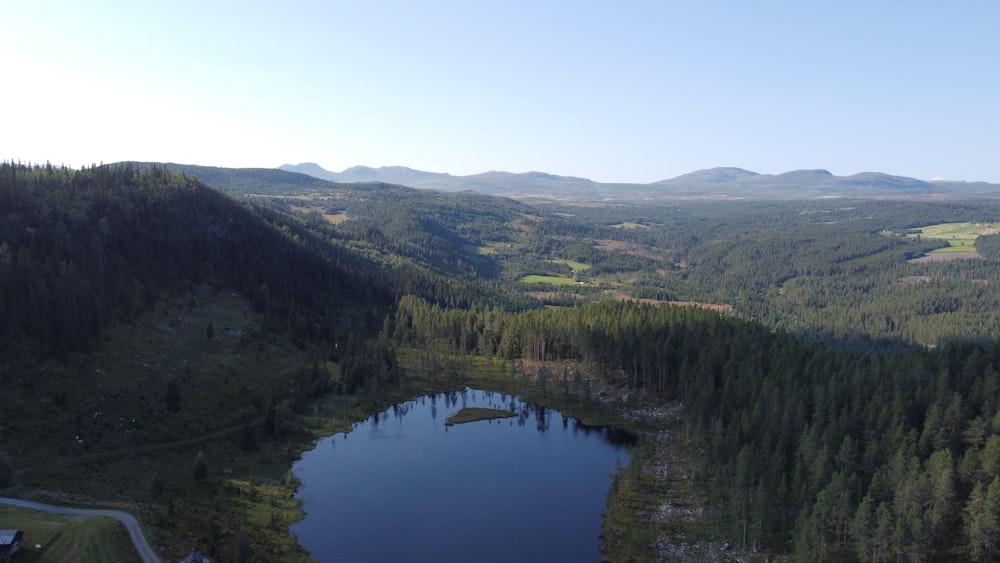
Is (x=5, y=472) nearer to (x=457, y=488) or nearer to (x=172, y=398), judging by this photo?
(x=172, y=398)

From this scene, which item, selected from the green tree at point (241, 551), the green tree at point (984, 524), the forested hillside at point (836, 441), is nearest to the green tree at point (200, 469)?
the green tree at point (241, 551)

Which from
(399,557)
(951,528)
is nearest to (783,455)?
(951,528)

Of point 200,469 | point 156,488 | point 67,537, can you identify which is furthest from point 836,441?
point 67,537

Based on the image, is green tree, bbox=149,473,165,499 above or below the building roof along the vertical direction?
below

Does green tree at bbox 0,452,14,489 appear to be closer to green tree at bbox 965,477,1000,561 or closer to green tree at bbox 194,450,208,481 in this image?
green tree at bbox 194,450,208,481

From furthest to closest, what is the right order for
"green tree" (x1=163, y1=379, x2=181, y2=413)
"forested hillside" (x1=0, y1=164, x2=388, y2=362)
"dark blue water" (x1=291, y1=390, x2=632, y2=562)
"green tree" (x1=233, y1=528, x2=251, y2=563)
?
1. "forested hillside" (x1=0, y1=164, x2=388, y2=362)
2. "green tree" (x1=163, y1=379, x2=181, y2=413)
3. "dark blue water" (x1=291, y1=390, x2=632, y2=562)
4. "green tree" (x1=233, y1=528, x2=251, y2=563)

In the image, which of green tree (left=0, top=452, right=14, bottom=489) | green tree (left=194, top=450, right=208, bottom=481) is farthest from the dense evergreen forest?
green tree (left=194, top=450, right=208, bottom=481)
